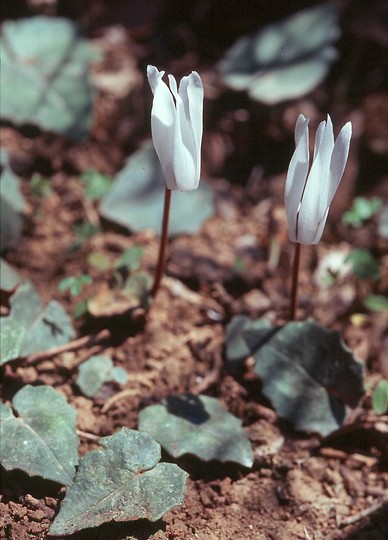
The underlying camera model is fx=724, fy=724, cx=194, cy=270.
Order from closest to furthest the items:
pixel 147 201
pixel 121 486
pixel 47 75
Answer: pixel 121 486 → pixel 147 201 → pixel 47 75

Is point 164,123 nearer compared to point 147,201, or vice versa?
point 164,123

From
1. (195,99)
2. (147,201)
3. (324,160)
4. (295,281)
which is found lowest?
(295,281)

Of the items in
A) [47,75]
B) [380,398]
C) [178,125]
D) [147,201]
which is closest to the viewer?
[178,125]

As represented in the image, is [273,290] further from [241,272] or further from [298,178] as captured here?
[298,178]

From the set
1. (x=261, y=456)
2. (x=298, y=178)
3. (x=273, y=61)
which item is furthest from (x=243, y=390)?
(x=273, y=61)

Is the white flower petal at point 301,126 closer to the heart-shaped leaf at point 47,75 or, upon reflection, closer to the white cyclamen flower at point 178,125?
the white cyclamen flower at point 178,125

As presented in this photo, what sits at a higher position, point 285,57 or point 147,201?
point 285,57

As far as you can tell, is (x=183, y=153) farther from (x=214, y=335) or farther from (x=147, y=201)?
(x=147, y=201)

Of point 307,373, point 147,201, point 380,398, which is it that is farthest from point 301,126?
point 147,201
